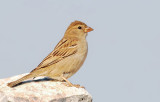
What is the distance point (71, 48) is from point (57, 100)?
6.26 ft

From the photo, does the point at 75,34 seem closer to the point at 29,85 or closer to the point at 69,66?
the point at 69,66

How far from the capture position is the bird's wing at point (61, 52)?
13938 mm

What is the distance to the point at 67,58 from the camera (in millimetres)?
14086

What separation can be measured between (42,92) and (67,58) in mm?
1430

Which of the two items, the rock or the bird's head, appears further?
the bird's head

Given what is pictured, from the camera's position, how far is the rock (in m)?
12.9

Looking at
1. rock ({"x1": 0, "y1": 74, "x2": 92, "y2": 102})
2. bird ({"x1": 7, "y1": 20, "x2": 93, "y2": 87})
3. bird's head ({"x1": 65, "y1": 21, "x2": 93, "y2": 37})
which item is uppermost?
Answer: bird's head ({"x1": 65, "y1": 21, "x2": 93, "y2": 37})

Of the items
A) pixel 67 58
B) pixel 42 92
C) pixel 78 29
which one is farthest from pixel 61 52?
pixel 42 92

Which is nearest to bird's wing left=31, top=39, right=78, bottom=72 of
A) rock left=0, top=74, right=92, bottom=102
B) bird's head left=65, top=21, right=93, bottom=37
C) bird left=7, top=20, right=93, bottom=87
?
bird left=7, top=20, right=93, bottom=87

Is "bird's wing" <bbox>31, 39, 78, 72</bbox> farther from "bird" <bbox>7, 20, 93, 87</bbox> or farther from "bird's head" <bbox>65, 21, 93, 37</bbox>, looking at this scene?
"bird's head" <bbox>65, 21, 93, 37</bbox>

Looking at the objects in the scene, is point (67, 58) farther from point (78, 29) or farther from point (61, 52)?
point (78, 29)

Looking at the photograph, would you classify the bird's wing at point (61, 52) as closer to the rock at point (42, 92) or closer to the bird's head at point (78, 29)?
the bird's head at point (78, 29)

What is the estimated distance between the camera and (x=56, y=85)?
13930 millimetres

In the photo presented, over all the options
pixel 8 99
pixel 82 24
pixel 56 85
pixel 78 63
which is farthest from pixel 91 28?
pixel 8 99
